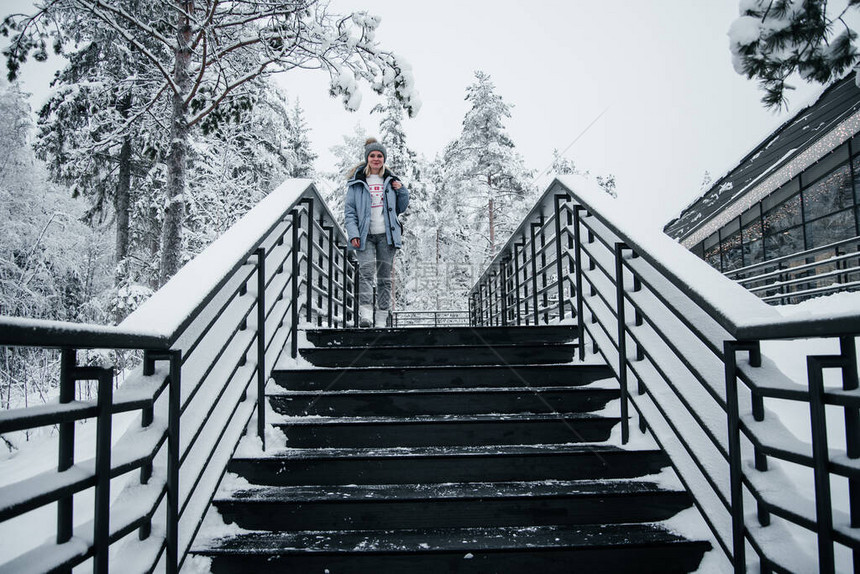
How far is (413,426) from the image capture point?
2.54m

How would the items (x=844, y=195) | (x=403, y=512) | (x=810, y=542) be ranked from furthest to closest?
1. (x=844, y=195)
2. (x=403, y=512)
3. (x=810, y=542)

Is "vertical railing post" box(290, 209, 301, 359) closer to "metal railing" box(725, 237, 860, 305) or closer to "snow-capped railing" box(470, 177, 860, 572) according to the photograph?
"snow-capped railing" box(470, 177, 860, 572)

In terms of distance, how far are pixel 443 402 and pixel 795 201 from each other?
49.4 ft

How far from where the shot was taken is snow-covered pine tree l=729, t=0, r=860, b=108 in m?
2.64

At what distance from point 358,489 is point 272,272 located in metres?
1.34

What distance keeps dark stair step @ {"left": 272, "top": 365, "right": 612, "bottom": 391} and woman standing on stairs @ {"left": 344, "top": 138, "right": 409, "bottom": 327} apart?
87.0 inches

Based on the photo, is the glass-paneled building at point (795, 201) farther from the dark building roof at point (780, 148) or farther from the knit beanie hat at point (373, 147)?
the knit beanie hat at point (373, 147)

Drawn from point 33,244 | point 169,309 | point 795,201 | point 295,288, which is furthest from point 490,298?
point 795,201

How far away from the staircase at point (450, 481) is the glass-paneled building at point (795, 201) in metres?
8.80

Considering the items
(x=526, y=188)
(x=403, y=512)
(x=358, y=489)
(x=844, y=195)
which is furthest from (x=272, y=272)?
(x=526, y=188)

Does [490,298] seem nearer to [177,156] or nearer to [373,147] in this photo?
[373,147]

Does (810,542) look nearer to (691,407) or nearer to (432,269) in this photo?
(691,407)

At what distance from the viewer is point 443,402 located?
279 cm

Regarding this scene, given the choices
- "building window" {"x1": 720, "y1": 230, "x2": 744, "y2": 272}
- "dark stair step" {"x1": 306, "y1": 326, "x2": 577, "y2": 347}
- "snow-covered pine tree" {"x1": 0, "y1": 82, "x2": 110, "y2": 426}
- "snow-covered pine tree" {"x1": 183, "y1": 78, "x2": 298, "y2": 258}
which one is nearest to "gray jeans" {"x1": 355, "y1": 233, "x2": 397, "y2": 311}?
"dark stair step" {"x1": 306, "y1": 326, "x2": 577, "y2": 347}
